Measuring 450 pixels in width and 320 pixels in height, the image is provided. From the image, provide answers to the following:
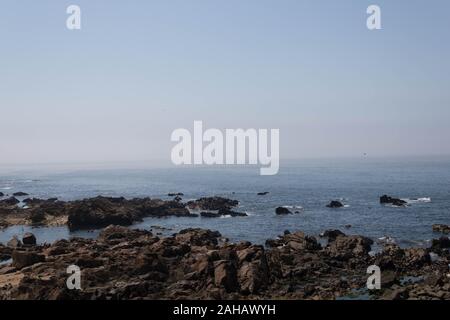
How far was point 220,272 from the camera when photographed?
32.3 meters

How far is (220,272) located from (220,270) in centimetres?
21

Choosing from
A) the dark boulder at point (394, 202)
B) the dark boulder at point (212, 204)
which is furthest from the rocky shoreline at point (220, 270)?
the dark boulder at point (394, 202)

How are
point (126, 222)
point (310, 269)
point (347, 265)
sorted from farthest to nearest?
point (126, 222), point (347, 265), point (310, 269)

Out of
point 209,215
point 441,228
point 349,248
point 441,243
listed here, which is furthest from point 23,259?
point 441,228

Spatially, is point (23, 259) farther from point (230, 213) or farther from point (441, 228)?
point (441, 228)

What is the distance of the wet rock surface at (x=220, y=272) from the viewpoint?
2989 cm

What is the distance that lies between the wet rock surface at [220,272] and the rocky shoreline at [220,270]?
0.07m

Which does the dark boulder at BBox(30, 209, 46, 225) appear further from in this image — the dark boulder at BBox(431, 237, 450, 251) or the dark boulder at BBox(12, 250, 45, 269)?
the dark boulder at BBox(431, 237, 450, 251)

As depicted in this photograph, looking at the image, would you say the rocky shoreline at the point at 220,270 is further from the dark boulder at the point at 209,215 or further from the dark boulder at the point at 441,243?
the dark boulder at the point at 209,215
